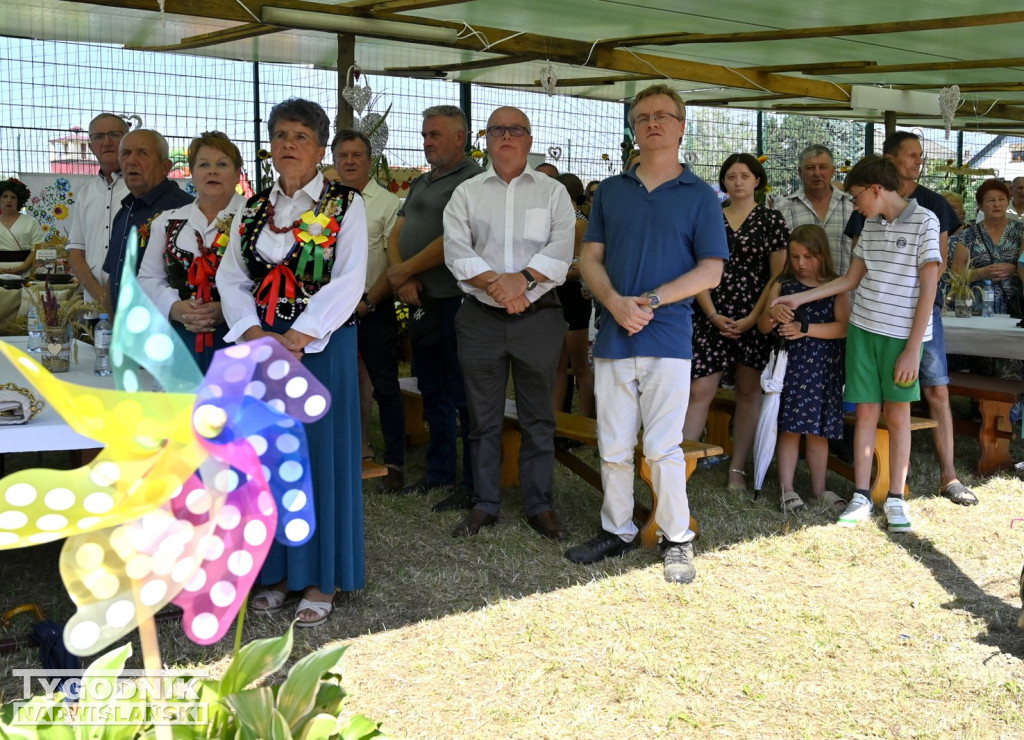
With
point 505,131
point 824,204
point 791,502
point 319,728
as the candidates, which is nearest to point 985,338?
point 824,204

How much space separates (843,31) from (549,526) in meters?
4.70

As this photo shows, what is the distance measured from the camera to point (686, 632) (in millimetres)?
3297

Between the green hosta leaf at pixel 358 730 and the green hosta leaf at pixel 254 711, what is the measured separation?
7.8 inches

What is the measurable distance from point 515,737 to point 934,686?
4.04ft

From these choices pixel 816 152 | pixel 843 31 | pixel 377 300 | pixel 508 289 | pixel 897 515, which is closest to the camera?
pixel 508 289

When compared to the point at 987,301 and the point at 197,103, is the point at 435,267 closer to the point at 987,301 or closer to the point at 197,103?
the point at 987,301

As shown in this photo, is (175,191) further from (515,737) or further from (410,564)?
(515,737)

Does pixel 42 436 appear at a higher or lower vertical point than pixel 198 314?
lower

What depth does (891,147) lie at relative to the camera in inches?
190

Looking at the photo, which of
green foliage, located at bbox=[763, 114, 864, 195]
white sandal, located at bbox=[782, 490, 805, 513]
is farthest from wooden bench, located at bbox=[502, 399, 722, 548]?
green foliage, located at bbox=[763, 114, 864, 195]

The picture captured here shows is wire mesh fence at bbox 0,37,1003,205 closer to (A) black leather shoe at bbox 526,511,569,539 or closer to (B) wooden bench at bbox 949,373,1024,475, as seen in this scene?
(A) black leather shoe at bbox 526,511,569,539

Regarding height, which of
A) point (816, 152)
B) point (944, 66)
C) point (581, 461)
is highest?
point (944, 66)

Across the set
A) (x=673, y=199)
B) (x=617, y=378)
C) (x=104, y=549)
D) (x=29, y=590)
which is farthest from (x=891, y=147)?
(x=104, y=549)

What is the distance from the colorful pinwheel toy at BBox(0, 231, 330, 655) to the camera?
1.21 meters
